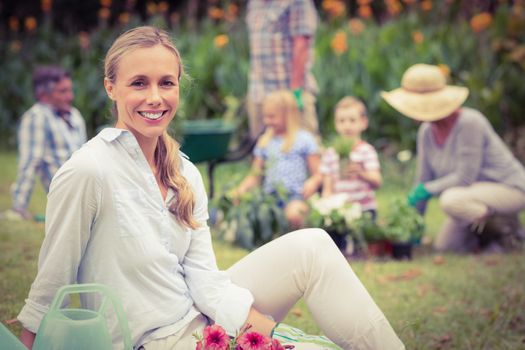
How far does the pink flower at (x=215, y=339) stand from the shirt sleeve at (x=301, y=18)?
472 centimetres

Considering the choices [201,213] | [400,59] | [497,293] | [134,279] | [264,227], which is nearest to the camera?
[134,279]

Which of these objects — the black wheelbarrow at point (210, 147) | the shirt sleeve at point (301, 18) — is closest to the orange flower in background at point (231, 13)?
the shirt sleeve at point (301, 18)

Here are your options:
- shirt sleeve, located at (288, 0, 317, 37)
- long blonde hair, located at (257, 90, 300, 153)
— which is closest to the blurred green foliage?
shirt sleeve, located at (288, 0, 317, 37)

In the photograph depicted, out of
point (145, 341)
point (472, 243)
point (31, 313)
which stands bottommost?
point (472, 243)

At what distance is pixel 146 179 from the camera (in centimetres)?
234

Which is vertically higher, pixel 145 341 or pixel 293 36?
pixel 293 36

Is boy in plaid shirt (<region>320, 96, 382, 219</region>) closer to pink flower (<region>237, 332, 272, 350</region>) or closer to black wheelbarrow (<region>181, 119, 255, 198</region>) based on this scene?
black wheelbarrow (<region>181, 119, 255, 198</region>)

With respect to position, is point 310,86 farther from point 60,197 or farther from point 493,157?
point 60,197

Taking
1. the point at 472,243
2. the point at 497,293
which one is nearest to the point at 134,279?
the point at 497,293

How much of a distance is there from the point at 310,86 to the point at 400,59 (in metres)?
1.89

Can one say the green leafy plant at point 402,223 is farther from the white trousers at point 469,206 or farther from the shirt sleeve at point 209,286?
the shirt sleeve at point 209,286

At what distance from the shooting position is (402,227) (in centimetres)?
511

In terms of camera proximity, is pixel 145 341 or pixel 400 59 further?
pixel 400 59

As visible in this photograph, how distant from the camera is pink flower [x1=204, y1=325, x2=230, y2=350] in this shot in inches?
84.7
